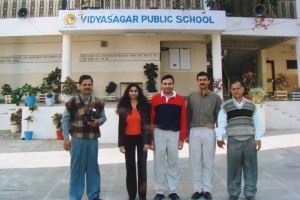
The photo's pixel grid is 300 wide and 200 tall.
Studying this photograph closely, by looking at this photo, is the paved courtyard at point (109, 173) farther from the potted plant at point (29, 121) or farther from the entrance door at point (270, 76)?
the entrance door at point (270, 76)

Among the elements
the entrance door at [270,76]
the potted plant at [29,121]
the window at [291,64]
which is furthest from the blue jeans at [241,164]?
the window at [291,64]

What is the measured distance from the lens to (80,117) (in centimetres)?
388

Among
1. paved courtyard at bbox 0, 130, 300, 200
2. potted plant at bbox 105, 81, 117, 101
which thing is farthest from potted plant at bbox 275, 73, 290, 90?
potted plant at bbox 105, 81, 117, 101

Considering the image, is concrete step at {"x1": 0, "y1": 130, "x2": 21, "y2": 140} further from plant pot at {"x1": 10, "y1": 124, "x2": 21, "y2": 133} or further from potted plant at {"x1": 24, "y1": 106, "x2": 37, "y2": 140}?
potted plant at {"x1": 24, "y1": 106, "x2": 37, "y2": 140}

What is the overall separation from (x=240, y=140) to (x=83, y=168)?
210 cm

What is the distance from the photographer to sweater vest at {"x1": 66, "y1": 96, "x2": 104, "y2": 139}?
3.86 m

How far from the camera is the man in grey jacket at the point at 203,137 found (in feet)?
13.3

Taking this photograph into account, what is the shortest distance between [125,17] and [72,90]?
11.0ft

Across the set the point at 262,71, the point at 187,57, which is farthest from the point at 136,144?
the point at 262,71

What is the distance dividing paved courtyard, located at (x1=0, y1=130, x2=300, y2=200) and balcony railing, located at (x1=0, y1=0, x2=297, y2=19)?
250 inches

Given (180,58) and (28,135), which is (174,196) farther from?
(180,58)

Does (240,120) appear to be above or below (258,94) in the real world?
below

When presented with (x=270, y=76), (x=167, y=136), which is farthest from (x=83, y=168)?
(x=270, y=76)

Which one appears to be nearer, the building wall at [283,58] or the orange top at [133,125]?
the orange top at [133,125]
